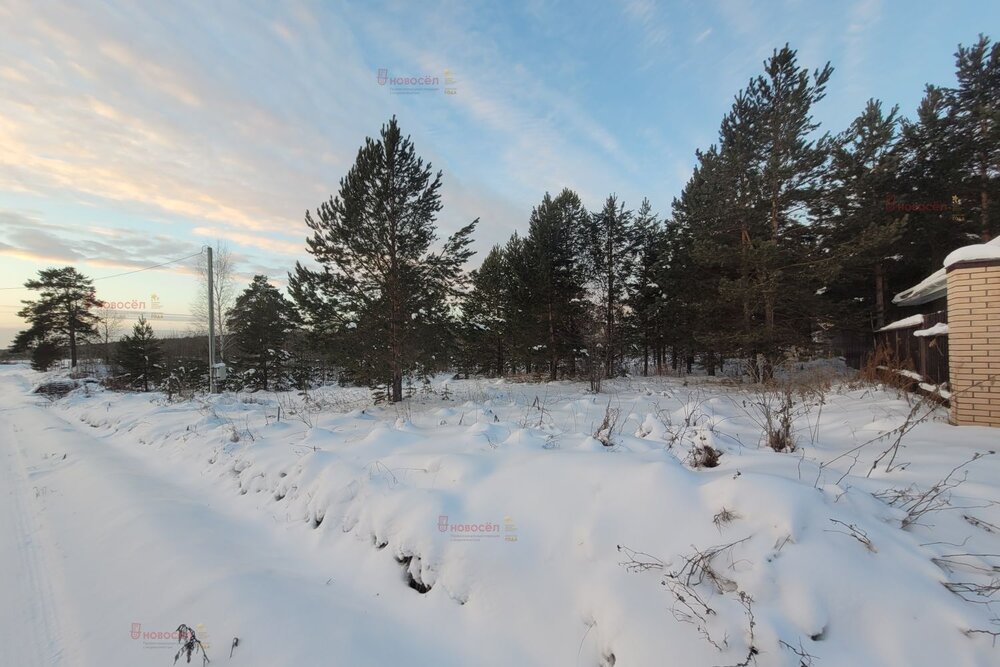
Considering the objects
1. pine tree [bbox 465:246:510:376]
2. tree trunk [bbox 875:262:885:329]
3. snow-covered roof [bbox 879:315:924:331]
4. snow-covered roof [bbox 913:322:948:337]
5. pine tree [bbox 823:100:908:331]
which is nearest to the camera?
snow-covered roof [bbox 913:322:948:337]

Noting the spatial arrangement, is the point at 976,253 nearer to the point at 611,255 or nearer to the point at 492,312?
the point at 611,255

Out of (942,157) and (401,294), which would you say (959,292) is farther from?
(942,157)

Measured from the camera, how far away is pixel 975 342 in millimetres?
4797

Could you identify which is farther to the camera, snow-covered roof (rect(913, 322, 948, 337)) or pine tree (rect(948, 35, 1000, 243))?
pine tree (rect(948, 35, 1000, 243))

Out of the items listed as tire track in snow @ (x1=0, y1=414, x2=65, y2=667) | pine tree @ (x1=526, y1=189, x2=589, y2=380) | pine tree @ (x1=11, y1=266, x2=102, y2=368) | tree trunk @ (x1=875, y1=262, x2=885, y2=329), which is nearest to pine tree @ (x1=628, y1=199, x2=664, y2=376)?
pine tree @ (x1=526, y1=189, x2=589, y2=380)

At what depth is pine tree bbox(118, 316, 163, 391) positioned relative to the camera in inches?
1040

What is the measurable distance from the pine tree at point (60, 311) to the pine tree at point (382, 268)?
36111 mm

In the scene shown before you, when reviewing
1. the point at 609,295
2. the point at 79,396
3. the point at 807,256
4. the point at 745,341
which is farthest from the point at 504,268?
the point at 79,396

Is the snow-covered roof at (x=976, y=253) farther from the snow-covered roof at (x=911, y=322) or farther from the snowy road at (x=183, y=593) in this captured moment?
the snowy road at (x=183, y=593)

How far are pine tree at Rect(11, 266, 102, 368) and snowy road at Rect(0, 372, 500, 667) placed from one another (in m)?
39.4

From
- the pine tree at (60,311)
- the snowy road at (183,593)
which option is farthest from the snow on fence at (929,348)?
the pine tree at (60,311)

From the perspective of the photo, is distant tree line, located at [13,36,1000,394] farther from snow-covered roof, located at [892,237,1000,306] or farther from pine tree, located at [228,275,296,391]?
pine tree, located at [228,275,296,391]

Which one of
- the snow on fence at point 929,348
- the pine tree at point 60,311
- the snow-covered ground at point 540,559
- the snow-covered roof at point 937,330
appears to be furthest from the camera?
the pine tree at point 60,311

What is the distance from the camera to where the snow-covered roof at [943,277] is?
471 cm
